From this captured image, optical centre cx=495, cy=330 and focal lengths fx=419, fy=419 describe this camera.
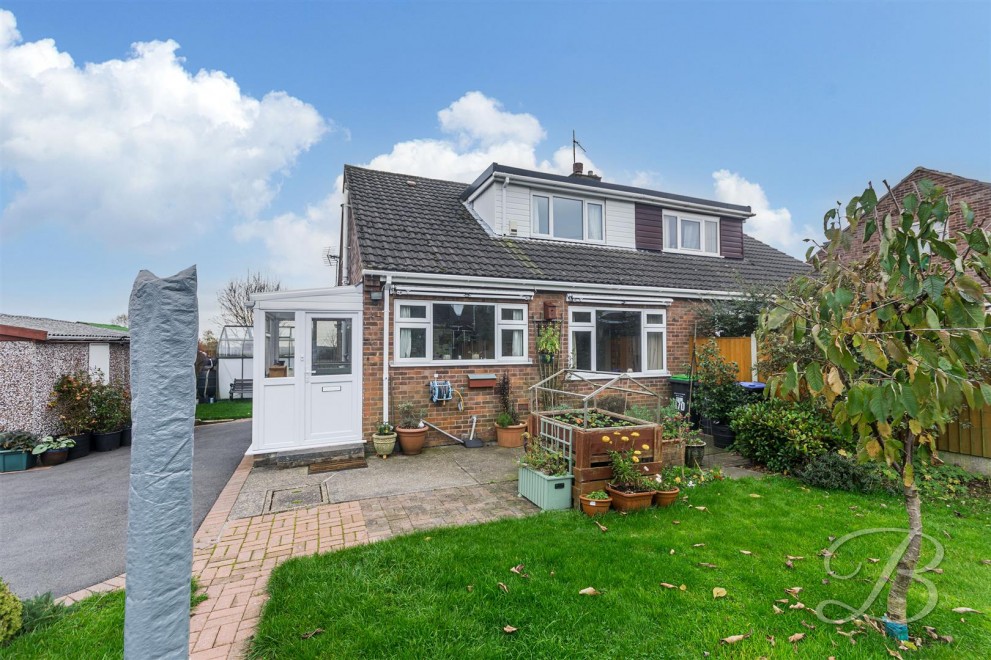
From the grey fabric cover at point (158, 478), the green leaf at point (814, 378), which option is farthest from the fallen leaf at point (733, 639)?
the grey fabric cover at point (158, 478)

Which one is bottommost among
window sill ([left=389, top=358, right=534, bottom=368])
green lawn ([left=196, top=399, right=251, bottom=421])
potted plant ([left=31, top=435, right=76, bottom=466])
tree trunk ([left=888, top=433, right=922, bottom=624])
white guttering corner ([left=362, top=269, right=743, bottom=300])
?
green lawn ([left=196, top=399, right=251, bottom=421])

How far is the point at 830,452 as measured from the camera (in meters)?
5.87

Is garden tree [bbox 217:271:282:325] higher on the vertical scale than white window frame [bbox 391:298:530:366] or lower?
higher

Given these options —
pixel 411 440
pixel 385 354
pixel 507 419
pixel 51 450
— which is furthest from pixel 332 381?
pixel 51 450

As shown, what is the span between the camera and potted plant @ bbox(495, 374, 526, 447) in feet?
25.9

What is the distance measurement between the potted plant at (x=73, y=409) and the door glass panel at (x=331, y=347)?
5160mm

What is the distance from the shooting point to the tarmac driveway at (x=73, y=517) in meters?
3.72

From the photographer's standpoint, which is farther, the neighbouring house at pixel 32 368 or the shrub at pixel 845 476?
the neighbouring house at pixel 32 368

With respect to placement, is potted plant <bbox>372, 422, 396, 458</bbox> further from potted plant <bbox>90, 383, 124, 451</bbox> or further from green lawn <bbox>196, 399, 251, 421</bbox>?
green lawn <bbox>196, 399, 251, 421</bbox>

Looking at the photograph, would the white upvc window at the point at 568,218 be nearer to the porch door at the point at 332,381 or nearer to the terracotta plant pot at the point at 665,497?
the porch door at the point at 332,381

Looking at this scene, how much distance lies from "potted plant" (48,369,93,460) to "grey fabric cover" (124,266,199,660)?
372 inches

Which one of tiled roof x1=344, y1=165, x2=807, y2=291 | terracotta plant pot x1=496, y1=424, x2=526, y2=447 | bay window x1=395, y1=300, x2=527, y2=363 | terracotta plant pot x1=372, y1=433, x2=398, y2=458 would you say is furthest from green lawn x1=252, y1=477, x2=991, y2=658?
tiled roof x1=344, y1=165, x2=807, y2=291

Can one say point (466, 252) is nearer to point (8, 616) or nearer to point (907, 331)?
point (907, 331)

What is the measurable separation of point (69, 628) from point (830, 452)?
8.14m
